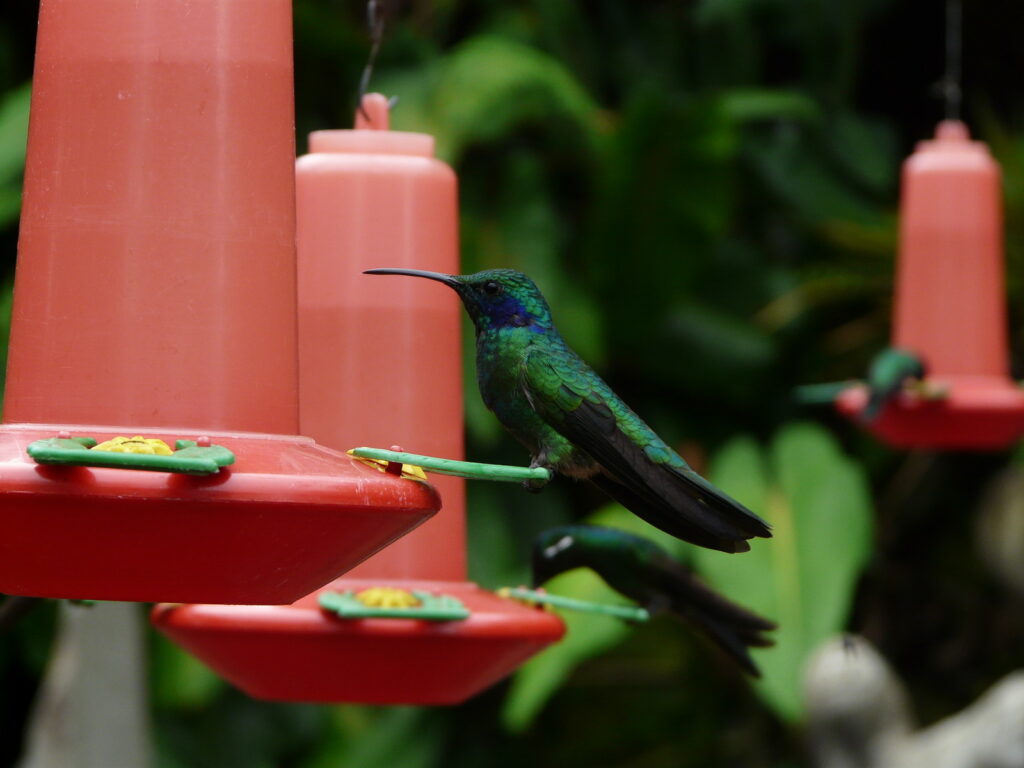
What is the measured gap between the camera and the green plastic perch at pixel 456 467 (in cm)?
187

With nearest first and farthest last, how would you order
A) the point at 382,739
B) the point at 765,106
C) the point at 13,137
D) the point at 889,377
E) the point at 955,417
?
the point at 889,377 < the point at 955,417 < the point at 13,137 < the point at 382,739 < the point at 765,106

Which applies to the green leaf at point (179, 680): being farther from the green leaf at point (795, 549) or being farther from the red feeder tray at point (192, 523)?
the red feeder tray at point (192, 523)

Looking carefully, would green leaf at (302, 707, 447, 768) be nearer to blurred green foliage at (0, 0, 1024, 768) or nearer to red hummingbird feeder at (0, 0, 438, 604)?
blurred green foliage at (0, 0, 1024, 768)

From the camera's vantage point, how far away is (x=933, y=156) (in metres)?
5.49

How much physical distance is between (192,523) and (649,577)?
155 centimetres

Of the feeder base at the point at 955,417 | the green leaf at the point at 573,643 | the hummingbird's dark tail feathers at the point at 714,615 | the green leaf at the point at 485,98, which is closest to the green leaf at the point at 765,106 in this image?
the green leaf at the point at 485,98

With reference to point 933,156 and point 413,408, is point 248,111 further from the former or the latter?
point 933,156

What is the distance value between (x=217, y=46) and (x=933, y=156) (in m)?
3.78

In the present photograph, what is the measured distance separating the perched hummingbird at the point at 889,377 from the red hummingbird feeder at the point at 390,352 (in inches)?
77.4

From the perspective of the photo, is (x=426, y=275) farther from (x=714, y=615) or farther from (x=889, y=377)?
(x=889, y=377)

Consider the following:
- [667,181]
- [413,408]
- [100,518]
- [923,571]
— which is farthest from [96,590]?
[923,571]

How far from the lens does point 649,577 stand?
3.16m

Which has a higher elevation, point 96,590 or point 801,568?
point 96,590

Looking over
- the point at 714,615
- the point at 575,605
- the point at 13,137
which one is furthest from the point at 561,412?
the point at 13,137
